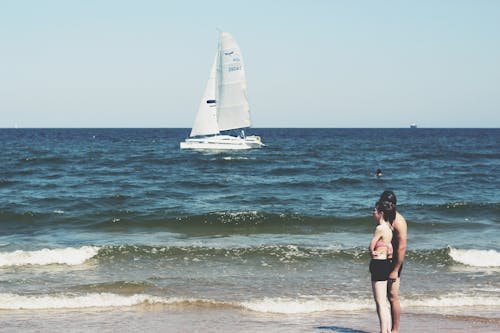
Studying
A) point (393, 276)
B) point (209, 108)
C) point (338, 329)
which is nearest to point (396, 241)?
point (393, 276)

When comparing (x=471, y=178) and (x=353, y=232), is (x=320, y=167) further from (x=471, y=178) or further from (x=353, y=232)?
(x=353, y=232)

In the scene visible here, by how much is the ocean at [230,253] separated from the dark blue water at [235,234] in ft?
0.18

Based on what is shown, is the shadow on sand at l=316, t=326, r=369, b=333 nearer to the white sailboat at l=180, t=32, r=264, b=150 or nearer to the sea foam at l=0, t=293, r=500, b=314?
the sea foam at l=0, t=293, r=500, b=314

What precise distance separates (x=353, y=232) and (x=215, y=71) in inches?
1831

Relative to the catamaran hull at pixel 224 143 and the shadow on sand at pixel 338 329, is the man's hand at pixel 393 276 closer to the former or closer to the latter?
the shadow on sand at pixel 338 329

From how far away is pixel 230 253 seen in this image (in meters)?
15.3

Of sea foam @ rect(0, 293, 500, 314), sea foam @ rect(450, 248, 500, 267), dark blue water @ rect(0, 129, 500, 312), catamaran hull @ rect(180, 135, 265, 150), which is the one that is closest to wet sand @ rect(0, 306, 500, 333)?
sea foam @ rect(0, 293, 500, 314)

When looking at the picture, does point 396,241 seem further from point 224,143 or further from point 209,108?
point 209,108

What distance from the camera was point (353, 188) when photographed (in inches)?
1209

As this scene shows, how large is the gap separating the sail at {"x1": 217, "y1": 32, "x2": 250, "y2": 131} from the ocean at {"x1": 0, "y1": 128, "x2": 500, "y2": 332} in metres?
28.3

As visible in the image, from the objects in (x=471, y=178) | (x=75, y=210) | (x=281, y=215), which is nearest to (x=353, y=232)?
(x=281, y=215)

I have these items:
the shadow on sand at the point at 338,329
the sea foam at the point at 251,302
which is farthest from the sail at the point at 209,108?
the shadow on sand at the point at 338,329

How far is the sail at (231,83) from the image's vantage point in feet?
200

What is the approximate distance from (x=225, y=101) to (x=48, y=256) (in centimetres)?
4807
